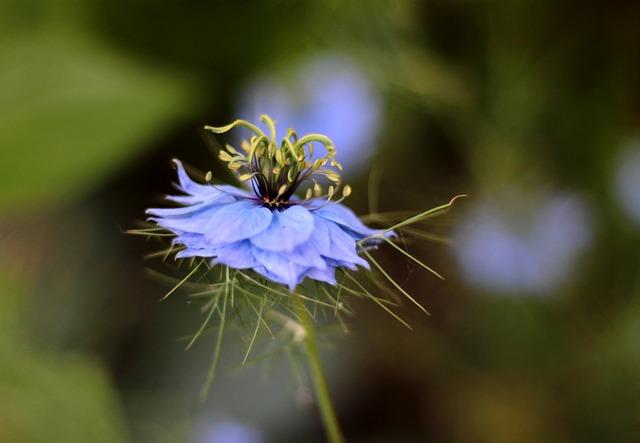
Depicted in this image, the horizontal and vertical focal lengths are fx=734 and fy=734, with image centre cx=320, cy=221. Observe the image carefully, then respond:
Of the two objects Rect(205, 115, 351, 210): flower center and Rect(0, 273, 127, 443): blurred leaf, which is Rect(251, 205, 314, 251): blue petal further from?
Rect(0, 273, 127, 443): blurred leaf

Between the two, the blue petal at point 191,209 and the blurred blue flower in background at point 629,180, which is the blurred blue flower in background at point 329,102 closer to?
the blurred blue flower in background at point 629,180

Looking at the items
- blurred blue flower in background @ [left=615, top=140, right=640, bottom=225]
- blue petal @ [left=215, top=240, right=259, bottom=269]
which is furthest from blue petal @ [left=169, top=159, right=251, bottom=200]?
blurred blue flower in background @ [left=615, top=140, right=640, bottom=225]

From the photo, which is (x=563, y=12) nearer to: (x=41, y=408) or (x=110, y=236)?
A: (x=110, y=236)

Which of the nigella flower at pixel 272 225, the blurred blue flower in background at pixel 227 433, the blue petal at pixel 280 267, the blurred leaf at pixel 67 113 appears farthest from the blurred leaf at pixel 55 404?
the blue petal at pixel 280 267

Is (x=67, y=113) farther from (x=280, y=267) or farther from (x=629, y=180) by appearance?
(x=629, y=180)

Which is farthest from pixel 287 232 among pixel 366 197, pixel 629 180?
pixel 629 180

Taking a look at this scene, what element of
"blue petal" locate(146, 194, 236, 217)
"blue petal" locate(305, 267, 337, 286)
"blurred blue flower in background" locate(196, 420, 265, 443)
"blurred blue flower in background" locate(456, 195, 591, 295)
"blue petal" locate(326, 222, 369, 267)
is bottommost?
"blurred blue flower in background" locate(196, 420, 265, 443)
